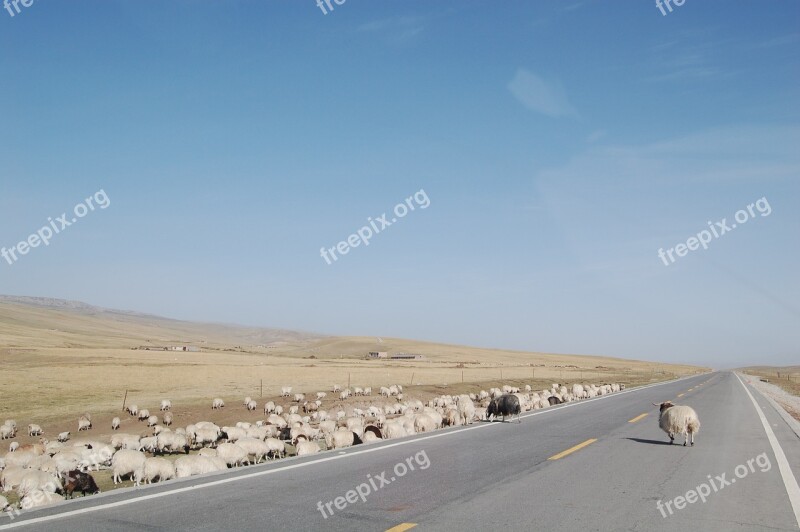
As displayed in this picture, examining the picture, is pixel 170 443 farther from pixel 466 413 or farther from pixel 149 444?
pixel 466 413

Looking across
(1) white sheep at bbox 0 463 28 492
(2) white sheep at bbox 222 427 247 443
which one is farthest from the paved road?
(2) white sheep at bbox 222 427 247 443

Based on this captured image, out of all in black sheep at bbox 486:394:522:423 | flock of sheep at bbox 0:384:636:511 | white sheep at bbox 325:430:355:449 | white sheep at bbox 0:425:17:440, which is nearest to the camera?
flock of sheep at bbox 0:384:636:511

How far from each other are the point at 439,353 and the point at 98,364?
10239 cm

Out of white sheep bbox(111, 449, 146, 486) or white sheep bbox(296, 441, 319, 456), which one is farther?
white sheep bbox(296, 441, 319, 456)

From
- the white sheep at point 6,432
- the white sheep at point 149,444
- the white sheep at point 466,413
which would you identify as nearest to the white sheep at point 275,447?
the white sheep at point 149,444

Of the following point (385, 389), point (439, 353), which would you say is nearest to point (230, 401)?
point (385, 389)

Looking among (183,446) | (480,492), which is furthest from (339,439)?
(480,492)

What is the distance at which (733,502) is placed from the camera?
8617mm

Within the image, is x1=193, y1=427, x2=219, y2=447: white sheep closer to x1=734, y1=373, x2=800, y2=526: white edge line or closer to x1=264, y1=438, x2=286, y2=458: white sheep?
x1=264, y1=438, x2=286, y2=458: white sheep

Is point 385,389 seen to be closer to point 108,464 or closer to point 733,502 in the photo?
point 108,464

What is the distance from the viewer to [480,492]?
883cm

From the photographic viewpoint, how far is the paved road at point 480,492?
7.14 m

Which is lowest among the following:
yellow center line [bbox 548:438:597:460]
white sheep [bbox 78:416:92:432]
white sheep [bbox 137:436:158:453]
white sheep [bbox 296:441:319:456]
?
yellow center line [bbox 548:438:597:460]

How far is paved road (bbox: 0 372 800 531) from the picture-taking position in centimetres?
714
